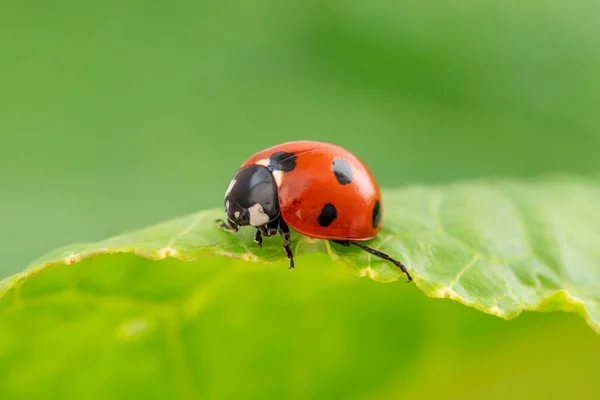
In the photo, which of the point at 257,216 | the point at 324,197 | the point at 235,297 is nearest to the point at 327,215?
the point at 324,197

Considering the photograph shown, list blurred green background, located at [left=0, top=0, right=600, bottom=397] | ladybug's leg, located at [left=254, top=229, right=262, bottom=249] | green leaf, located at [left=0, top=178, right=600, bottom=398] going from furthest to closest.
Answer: blurred green background, located at [left=0, top=0, right=600, bottom=397]
ladybug's leg, located at [left=254, top=229, right=262, bottom=249]
green leaf, located at [left=0, top=178, right=600, bottom=398]

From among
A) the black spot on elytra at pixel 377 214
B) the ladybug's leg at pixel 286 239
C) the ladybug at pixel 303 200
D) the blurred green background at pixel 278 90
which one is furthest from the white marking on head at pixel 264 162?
the blurred green background at pixel 278 90

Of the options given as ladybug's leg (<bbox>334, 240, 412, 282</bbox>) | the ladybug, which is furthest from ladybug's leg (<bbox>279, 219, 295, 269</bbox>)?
ladybug's leg (<bbox>334, 240, 412, 282</bbox>)

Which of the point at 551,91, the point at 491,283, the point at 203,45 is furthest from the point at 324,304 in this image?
the point at 551,91

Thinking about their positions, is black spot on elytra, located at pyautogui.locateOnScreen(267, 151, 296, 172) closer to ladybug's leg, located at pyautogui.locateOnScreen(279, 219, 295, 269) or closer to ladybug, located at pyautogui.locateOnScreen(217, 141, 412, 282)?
ladybug, located at pyautogui.locateOnScreen(217, 141, 412, 282)

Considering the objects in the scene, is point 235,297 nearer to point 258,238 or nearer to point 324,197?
point 258,238
